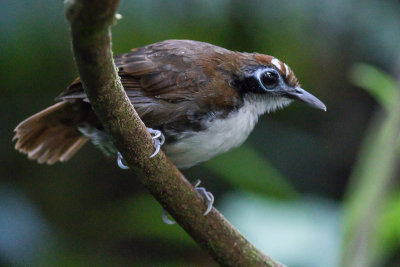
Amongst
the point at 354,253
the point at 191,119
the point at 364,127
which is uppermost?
the point at 191,119

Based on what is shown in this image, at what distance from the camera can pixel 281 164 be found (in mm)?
5430

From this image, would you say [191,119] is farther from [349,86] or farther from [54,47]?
[349,86]

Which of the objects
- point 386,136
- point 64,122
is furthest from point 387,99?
point 64,122

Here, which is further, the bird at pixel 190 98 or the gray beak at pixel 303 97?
the gray beak at pixel 303 97

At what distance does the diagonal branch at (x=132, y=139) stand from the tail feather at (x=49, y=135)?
96 cm

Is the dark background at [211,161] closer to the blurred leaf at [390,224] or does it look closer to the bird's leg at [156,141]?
the blurred leaf at [390,224]

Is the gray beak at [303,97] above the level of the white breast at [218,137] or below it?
above

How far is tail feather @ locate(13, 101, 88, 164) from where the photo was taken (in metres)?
3.36

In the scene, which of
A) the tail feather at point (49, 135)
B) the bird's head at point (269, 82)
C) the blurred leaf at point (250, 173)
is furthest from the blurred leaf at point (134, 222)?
the bird's head at point (269, 82)

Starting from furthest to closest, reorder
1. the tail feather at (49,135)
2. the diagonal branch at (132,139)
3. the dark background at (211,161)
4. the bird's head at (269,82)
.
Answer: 1. the dark background at (211,161)
2. the tail feather at (49,135)
3. the bird's head at (269,82)
4. the diagonal branch at (132,139)

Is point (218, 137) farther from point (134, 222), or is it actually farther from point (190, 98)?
point (134, 222)

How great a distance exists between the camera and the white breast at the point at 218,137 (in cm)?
302

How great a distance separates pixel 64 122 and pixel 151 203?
118 cm

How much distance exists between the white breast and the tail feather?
25.2 inches
